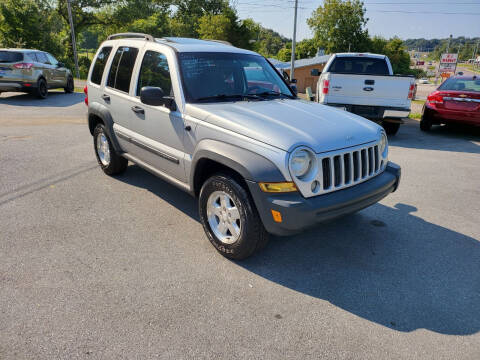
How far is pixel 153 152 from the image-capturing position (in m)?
4.17

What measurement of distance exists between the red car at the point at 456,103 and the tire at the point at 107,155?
7.83 meters

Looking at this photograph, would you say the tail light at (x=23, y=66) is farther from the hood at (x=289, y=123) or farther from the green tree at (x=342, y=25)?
the green tree at (x=342, y=25)

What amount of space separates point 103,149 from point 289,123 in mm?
3406

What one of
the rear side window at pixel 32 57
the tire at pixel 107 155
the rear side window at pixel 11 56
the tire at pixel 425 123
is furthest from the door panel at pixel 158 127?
the rear side window at pixel 32 57

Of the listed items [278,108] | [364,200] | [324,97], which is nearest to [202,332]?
[364,200]

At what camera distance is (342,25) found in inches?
3063

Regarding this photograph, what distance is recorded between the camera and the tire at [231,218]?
3098 millimetres

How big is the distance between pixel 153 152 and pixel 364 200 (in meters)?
2.32

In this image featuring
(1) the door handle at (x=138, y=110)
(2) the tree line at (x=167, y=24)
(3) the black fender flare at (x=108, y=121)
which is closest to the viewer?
(1) the door handle at (x=138, y=110)

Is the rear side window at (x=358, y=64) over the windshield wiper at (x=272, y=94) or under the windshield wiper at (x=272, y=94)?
over

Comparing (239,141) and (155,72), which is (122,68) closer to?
(155,72)

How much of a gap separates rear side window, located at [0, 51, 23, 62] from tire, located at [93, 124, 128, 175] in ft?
30.1

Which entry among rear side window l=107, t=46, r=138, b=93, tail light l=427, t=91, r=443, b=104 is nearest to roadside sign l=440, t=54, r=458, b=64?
tail light l=427, t=91, r=443, b=104

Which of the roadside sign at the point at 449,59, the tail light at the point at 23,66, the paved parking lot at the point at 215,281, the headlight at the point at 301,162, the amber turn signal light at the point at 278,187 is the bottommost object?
the paved parking lot at the point at 215,281
